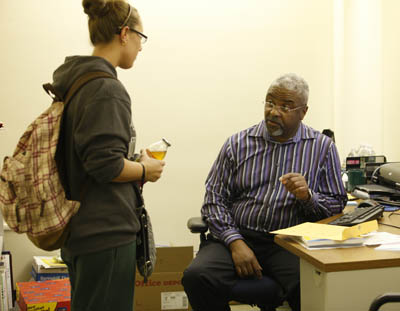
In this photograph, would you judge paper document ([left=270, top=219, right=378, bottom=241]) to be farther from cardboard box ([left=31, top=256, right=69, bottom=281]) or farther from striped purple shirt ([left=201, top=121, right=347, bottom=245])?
cardboard box ([left=31, top=256, right=69, bottom=281])

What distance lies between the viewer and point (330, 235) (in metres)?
1.47

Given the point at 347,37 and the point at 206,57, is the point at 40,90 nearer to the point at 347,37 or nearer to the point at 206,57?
the point at 206,57

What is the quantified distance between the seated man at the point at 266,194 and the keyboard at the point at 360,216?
20 centimetres

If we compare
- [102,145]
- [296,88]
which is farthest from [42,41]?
[102,145]

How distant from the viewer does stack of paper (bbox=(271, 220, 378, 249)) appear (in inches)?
56.3

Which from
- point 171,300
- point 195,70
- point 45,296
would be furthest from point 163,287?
point 195,70

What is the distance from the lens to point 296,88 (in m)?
2.18

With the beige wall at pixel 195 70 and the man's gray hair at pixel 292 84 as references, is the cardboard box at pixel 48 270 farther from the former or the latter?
the man's gray hair at pixel 292 84

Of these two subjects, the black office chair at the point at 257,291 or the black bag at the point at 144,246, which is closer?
the black bag at the point at 144,246

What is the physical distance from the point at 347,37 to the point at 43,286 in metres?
2.65

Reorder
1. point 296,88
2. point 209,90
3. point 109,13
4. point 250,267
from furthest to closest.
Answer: point 209,90 < point 296,88 < point 250,267 < point 109,13

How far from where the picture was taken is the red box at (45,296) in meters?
2.47

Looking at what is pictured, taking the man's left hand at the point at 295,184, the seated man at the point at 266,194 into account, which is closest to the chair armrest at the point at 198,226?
the seated man at the point at 266,194

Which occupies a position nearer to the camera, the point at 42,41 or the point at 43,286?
the point at 43,286
